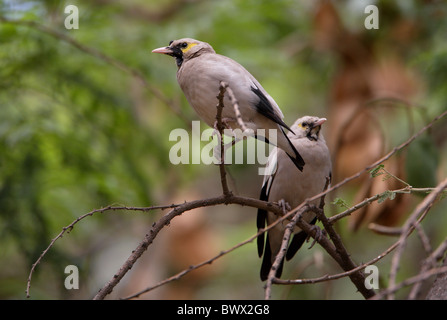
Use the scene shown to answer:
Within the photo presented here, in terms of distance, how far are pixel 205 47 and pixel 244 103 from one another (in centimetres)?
55

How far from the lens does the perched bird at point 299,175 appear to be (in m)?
3.97

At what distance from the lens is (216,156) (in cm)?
270

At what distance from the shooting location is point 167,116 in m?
6.93

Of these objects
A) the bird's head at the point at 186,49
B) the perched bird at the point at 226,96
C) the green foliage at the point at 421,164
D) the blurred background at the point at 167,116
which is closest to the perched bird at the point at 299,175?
the blurred background at the point at 167,116

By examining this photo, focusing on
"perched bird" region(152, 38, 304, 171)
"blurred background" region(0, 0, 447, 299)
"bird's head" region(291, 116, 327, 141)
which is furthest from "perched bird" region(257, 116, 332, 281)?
"perched bird" region(152, 38, 304, 171)

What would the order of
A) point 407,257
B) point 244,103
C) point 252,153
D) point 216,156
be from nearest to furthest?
point 216,156 → point 244,103 → point 252,153 → point 407,257

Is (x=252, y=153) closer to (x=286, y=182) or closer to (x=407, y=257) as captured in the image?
(x=286, y=182)

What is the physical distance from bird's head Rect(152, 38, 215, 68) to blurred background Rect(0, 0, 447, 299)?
11.8 inches

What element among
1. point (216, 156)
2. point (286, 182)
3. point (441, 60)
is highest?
point (441, 60)

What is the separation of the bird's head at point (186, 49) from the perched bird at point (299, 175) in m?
0.94

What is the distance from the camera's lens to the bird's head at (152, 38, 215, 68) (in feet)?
11.0

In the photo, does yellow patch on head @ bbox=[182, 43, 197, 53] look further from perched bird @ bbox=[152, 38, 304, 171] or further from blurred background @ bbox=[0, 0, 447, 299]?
blurred background @ bbox=[0, 0, 447, 299]

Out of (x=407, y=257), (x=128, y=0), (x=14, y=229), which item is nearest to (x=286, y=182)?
(x=14, y=229)
